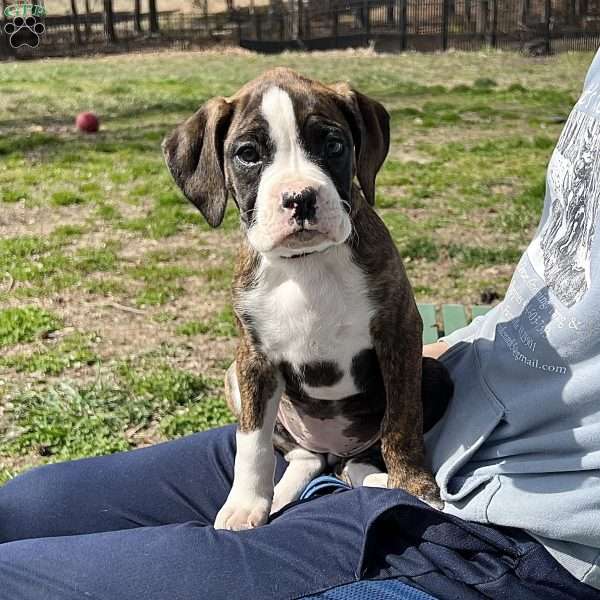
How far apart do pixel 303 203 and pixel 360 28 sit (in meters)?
26.4

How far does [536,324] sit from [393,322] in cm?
44

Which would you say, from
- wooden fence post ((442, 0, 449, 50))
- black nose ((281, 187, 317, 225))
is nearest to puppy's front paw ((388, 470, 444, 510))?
black nose ((281, 187, 317, 225))

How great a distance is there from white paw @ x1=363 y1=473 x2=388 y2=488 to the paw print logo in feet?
77.0

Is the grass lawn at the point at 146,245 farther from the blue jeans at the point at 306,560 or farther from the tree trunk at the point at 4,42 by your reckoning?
the tree trunk at the point at 4,42

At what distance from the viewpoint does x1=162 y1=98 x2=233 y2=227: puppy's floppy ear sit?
2660mm

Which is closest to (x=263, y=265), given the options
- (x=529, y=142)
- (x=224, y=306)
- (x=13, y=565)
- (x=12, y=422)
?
(x=13, y=565)

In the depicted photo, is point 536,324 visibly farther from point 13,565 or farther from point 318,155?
point 13,565

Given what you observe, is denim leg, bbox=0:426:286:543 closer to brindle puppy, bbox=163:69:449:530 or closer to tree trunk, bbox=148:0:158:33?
brindle puppy, bbox=163:69:449:530

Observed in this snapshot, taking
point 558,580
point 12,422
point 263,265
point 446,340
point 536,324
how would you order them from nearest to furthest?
point 558,580, point 536,324, point 263,265, point 446,340, point 12,422

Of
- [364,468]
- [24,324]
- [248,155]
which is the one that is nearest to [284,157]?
[248,155]

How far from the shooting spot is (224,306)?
19.2ft

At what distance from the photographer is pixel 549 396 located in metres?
2.16

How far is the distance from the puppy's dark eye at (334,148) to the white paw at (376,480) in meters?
0.92

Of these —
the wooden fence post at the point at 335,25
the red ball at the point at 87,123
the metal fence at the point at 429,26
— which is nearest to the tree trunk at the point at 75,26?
the metal fence at the point at 429,26
